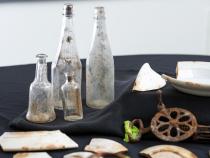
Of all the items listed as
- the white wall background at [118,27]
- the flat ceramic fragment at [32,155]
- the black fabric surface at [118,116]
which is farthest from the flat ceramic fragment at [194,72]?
the white wall background at [118,27]

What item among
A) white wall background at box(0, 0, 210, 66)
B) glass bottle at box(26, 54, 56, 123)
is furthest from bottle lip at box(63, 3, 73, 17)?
white wall background at box(0, 0, 210, 66)

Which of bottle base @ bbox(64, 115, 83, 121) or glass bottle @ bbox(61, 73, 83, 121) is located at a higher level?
glass bottle @ bbox(61, 73, 83, 121)

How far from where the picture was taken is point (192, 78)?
3.89 ft

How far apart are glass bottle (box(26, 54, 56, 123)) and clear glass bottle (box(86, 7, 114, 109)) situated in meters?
0.13

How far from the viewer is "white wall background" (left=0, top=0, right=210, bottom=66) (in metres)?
2.54

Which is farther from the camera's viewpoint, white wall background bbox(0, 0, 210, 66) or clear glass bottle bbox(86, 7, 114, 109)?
white wall background bbox(0, 0, 210, 66)

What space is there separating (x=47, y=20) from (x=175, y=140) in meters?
1.78

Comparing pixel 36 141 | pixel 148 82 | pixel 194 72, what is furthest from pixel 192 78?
pixel 36 141

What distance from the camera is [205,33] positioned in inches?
119

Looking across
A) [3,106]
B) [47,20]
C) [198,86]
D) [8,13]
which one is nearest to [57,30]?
[47,20]

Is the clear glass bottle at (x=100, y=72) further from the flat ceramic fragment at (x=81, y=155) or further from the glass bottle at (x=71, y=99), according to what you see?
the flat ceramic fragment at (x=81, y=155)

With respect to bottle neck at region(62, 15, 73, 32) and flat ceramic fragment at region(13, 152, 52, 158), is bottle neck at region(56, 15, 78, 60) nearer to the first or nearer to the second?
bottle neck at region(62, 15, 73, 32)

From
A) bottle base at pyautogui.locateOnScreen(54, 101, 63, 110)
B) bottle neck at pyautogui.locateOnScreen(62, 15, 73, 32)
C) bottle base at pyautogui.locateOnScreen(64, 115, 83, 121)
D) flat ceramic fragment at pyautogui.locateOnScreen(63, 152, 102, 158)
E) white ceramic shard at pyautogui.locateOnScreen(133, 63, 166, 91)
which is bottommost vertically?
flat ceramic fragment at pyautogui.locateOnScreen(63, 152, 102, 158)

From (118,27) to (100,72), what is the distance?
169 centimetres
